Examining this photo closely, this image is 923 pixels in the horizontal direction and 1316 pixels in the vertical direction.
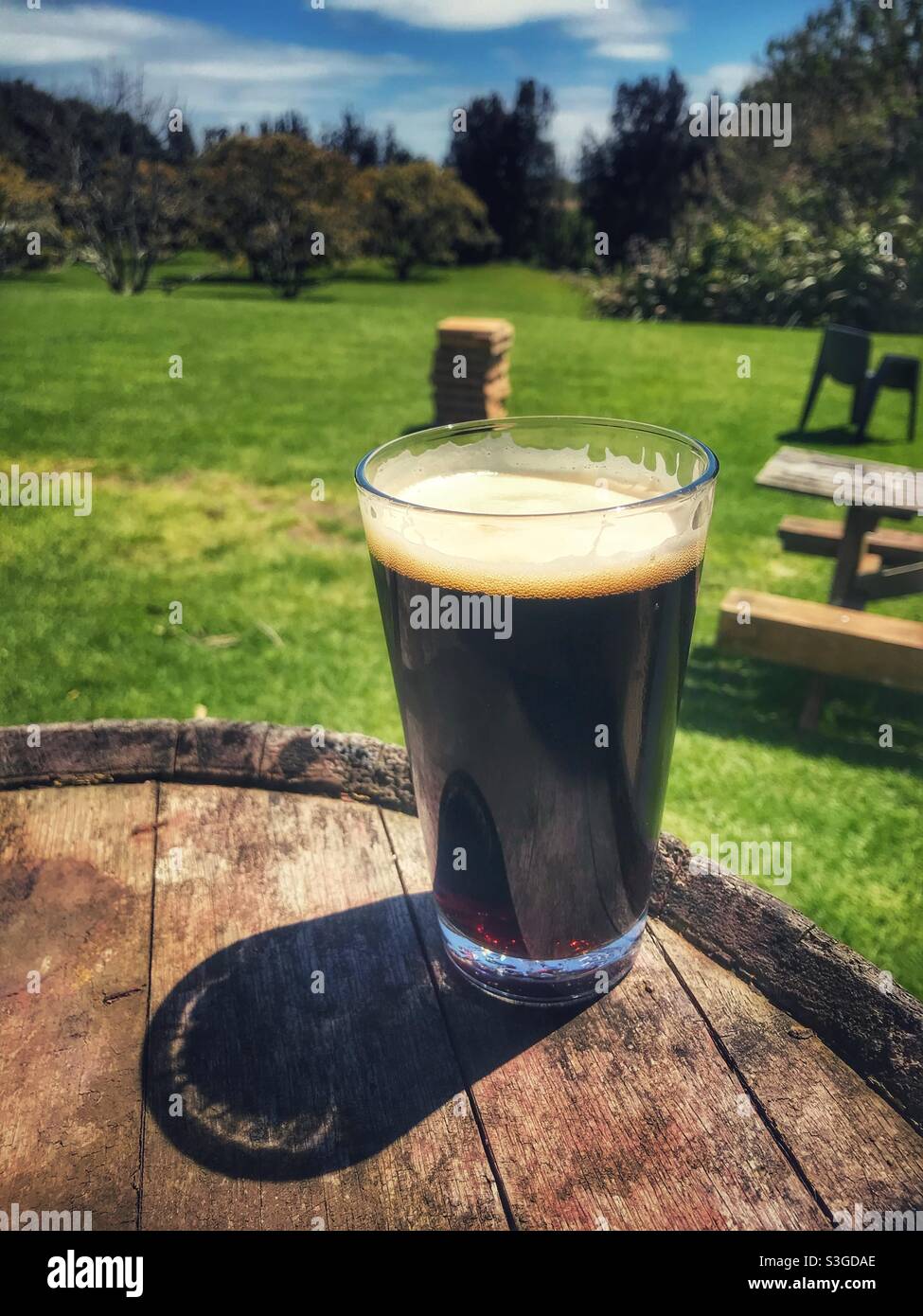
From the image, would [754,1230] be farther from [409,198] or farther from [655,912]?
[409,198]

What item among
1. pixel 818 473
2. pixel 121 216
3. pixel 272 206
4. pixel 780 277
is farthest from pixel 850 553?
pixel 272 206

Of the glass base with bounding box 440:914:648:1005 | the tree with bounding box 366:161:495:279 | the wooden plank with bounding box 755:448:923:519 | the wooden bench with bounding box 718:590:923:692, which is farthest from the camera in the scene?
the tree with bounding box 366:161:495:279

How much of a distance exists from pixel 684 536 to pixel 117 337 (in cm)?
1194

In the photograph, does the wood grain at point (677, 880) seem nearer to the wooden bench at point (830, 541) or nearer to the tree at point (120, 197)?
the wooden bench at point (830, 541)

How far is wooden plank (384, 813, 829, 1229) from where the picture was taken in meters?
0.83

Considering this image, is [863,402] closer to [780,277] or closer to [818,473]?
[818,473]

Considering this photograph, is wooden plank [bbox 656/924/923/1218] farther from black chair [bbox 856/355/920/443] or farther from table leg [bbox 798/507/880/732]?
black chair [bbox 856/355/920/443]

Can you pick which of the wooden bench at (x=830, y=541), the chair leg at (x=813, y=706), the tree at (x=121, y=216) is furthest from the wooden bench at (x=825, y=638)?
the tree at (x=121, y=216)

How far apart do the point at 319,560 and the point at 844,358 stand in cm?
528

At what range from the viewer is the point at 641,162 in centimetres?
3319

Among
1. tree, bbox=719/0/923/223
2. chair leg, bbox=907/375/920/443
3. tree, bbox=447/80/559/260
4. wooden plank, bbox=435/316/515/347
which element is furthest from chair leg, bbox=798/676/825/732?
tree, bbox=447/80/559/260

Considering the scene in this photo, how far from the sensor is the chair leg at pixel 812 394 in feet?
26.1

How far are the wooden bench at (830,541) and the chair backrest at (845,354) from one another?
366 centimetres
